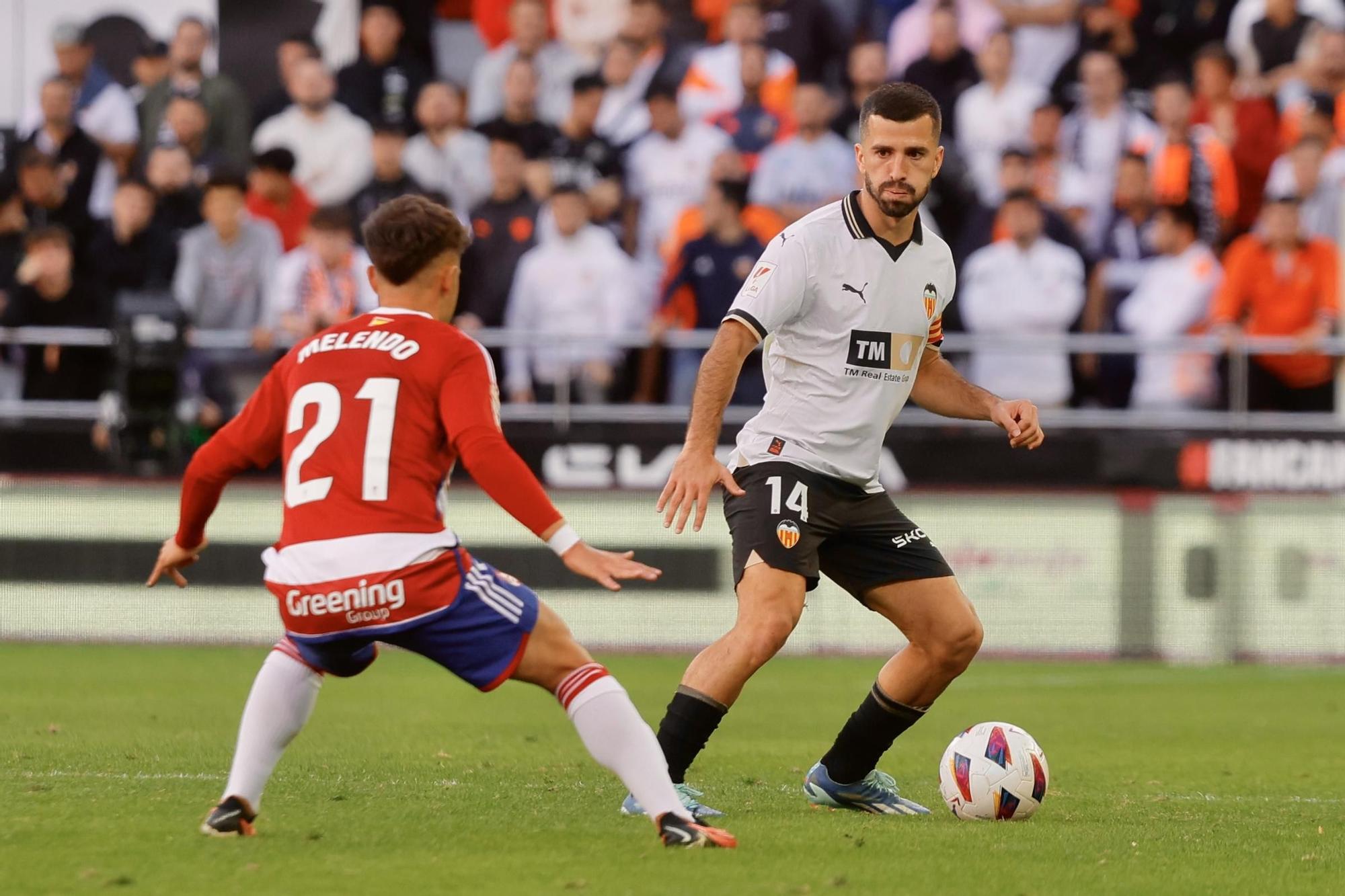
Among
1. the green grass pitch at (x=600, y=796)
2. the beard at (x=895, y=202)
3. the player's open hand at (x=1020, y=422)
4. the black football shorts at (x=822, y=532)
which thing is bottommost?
the green grass pitch at (x=600, y=796)

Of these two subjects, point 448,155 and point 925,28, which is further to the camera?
point 925,28

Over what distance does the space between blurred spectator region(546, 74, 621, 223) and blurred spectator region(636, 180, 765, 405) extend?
3.37ft

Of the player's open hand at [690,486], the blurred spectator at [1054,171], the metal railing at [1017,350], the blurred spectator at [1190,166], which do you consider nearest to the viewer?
the player's open hand at [690,486]

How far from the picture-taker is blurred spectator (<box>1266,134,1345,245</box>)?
15805mm

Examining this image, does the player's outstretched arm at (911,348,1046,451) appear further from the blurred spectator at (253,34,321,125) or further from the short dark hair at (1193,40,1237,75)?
the blurred spectator at (253,34,321,125)

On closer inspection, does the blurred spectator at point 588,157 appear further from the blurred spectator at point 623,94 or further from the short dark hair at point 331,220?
the short dark hair at point 331,220

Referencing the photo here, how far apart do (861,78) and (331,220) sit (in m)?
4.75

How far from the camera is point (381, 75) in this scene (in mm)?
17391

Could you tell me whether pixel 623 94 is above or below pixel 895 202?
above

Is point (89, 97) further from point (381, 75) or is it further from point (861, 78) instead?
point (861, 78)

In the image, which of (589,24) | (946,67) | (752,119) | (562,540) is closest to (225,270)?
(589,24)

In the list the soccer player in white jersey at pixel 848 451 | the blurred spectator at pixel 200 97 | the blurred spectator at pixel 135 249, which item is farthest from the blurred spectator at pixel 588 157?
the soccer player in white jersey at pixel 848 451

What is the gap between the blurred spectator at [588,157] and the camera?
16.4m

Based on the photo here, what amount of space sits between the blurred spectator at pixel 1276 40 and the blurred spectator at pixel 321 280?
26.2ft
